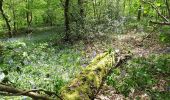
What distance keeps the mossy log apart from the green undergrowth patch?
0.53m

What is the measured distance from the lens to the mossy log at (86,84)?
615 cm

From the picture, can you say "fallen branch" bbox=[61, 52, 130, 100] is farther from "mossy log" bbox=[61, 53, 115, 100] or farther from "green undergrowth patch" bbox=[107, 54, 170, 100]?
"green undergrowth patch" bbox=[107, 54, 170, 100]

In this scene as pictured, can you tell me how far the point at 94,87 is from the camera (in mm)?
6906

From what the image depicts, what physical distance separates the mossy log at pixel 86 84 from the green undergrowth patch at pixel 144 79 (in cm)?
53

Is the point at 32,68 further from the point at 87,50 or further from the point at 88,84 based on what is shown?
the point at 87,50

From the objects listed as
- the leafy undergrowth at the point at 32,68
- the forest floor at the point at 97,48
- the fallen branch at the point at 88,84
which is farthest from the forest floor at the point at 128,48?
the leafy undergrowth at the point at 32,68

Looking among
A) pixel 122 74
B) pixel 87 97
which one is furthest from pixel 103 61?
pixel 87 97

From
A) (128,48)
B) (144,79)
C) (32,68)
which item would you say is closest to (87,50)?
(128,48)

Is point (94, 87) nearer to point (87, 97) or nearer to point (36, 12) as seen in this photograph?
point (87, 97)

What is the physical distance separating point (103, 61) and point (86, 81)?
251cm

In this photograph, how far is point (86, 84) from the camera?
682 cm

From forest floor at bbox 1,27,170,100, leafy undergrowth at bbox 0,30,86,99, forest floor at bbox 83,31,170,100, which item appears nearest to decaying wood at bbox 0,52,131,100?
forest floor at bbox 83,31,170,100

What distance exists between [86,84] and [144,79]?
2.62 m

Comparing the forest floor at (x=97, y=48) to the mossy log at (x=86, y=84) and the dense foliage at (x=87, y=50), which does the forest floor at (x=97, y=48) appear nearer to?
the dense foliage at (x=87, y=50)
